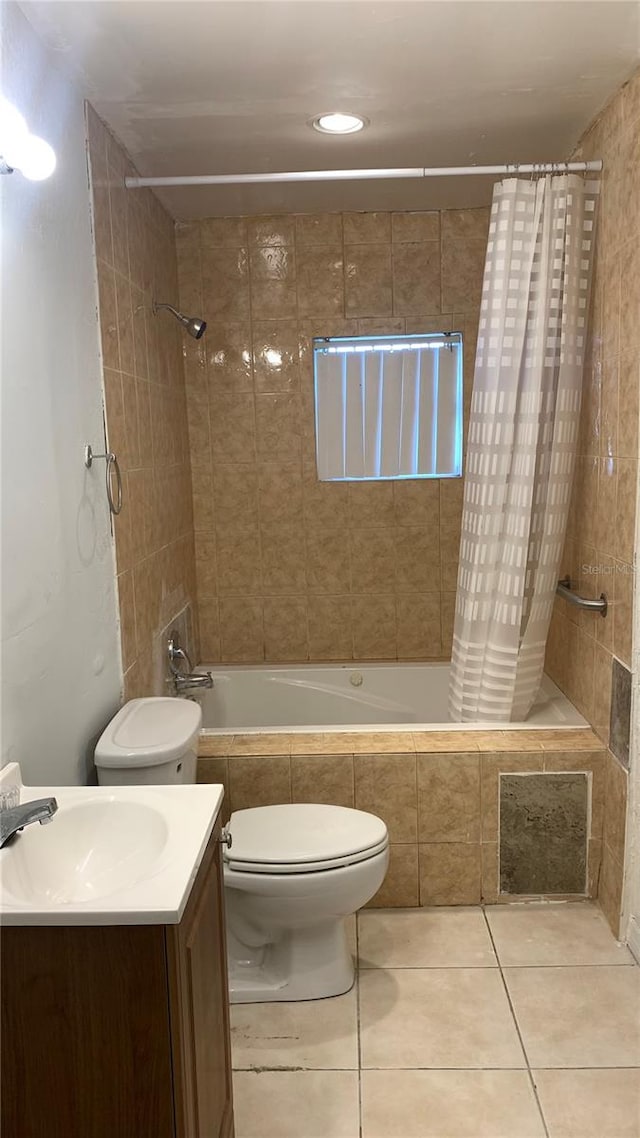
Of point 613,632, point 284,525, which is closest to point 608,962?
point 613,632

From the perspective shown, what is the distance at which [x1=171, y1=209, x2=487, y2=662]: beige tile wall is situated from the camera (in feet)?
11.9

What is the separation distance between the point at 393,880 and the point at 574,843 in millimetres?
565

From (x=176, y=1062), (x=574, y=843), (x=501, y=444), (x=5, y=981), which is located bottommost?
(x=574, y=843)

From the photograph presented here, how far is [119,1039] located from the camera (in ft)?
4.09

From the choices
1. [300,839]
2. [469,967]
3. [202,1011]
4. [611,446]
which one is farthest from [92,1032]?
[611,446]

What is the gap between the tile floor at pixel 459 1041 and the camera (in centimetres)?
187

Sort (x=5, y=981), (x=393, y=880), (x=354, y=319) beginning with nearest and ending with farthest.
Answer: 1. (x=5, y=981)
2. (x=393, y=880)
3. (x=354, y=319)

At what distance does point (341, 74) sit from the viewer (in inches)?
87.8

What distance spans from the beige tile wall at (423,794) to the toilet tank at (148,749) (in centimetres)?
42

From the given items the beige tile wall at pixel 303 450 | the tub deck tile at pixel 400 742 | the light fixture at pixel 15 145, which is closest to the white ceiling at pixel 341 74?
the light fixture at pixel 15 145

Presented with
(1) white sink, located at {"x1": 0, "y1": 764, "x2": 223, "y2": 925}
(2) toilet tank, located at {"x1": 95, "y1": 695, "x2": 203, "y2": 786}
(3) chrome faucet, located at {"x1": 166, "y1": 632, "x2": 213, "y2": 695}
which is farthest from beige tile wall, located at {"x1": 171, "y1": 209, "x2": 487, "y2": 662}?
(1) white sink, located at {"x1": 0, "y1": 764, "x2": 223, "y2": 925}

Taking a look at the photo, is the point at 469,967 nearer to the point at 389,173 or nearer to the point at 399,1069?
the point at 399,1069

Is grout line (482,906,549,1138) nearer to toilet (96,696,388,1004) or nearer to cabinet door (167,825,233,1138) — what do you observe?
toilet (96,696,388,1004)

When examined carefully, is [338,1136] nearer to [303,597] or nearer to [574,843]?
[574,843]
